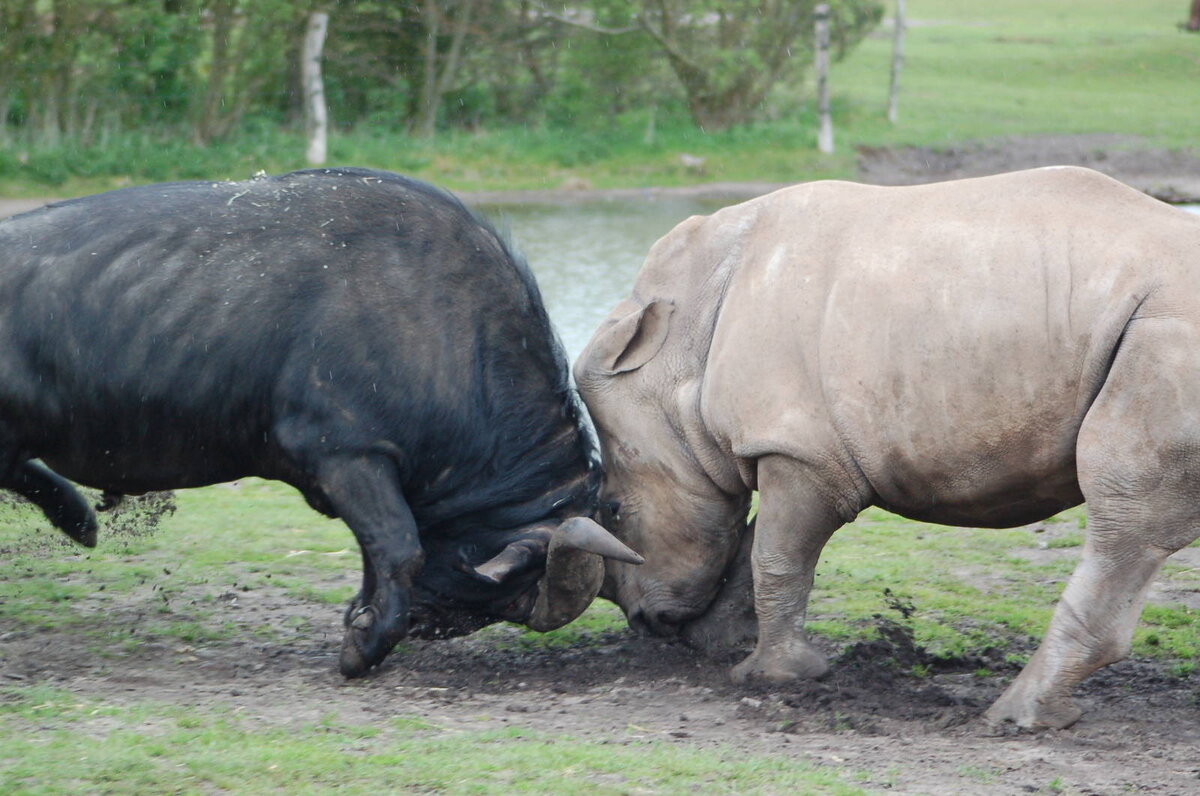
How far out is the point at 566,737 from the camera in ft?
15.6

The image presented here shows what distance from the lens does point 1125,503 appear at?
4.73 m

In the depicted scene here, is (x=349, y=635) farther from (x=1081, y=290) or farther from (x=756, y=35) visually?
(x=756, y=35)

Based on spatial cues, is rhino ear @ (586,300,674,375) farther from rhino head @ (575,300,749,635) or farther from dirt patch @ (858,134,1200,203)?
dirt patch @ (858,134,1200,203)

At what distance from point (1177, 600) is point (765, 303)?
8.70ft

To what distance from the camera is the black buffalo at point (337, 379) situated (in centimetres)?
552

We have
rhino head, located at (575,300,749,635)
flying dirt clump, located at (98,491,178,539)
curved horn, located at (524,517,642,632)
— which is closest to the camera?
curved horn, located at (524,517,642,632)

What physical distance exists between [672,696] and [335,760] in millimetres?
1526

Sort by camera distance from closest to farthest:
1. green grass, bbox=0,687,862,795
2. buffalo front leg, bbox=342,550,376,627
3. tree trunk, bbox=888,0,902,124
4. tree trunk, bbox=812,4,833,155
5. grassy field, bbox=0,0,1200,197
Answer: green grass, bbox=0,687,862,795, buffalo front leg, bbox=342,550,376,627, grassy field, bbox=0,0,1200,197, tree trunk, bbox=812,4,833,155, tree trunk, bbox=888,0,902,124

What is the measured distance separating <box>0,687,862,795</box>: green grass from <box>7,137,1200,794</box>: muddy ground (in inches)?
6.7

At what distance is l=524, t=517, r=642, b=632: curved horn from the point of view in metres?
5.41

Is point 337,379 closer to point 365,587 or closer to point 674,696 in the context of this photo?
point 365,587

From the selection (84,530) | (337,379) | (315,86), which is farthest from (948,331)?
(315,86)

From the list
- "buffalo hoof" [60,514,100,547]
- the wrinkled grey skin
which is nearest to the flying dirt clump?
"buffalo hoof" [60,514,100,547]

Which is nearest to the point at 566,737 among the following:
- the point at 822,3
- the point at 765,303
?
the point at 765,303
